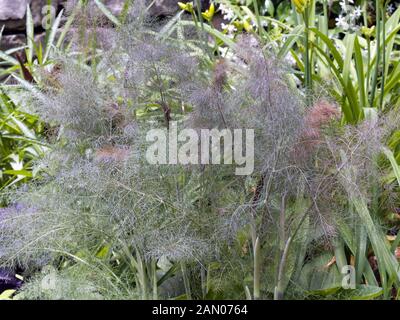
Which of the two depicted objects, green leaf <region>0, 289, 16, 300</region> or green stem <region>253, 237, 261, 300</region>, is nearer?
green stem <region>253, 237, 261, 300</region>

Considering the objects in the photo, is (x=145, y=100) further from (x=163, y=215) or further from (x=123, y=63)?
(x=163, y=215)

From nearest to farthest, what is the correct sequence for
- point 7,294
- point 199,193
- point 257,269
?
point 257,269 → point 199,193 → point 7,294

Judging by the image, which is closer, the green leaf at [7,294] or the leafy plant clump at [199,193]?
the leafy plant clump at [199,193]

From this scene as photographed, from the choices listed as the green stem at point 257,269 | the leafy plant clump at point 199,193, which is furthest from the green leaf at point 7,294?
the green stem at point 257,269

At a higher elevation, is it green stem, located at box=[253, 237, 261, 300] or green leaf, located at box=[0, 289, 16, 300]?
green stem, located at box=[253, 237, 261, 300]

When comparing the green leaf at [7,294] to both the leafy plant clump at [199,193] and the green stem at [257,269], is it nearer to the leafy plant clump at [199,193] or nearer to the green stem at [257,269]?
the leafy plant clump at [199,193]

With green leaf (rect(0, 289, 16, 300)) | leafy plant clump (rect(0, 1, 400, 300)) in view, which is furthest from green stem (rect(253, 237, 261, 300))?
green leaf (rect(0, 289, 16, 300))

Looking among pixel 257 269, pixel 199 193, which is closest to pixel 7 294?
pixel 199 193

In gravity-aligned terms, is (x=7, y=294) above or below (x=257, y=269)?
below

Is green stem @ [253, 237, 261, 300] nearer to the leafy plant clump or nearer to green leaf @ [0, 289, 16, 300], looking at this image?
the leafy plant clump

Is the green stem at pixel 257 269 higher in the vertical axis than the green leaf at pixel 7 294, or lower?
higher

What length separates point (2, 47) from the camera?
4648 millimetres

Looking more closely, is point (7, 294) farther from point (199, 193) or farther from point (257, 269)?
point (257, 269)

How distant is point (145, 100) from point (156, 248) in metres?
0.53
